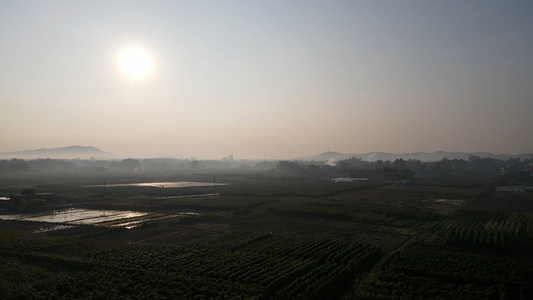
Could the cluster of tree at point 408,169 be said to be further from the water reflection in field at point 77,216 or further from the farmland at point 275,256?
the water reflection in field at point 77,216

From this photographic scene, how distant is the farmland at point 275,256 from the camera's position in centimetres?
1803

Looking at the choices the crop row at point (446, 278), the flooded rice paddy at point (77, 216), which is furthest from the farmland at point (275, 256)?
the flooded rice paddy at point (77, 216)

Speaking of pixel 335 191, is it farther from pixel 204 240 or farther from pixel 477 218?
pixel 204 240

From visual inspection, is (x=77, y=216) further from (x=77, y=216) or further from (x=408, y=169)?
(x=408, y=169)

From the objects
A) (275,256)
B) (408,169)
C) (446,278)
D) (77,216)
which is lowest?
(446,278)

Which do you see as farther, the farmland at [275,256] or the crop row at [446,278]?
the farmland at [275,256]

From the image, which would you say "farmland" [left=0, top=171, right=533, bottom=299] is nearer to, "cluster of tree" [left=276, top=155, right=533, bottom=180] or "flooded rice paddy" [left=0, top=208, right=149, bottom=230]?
"flooded rice paddy" [left=0, top=208, right=149, bottom=230]

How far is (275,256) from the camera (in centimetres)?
2389

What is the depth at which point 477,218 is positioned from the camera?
40125mm

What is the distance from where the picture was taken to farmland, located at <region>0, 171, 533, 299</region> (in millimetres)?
18031

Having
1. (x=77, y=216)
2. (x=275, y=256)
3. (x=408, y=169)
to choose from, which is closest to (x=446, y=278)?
(x=275, y=256)

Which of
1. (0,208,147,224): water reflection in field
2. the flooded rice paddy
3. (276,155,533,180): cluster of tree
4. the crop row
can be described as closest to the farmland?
the crop row

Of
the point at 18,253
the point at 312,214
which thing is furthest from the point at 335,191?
the point at 18,253

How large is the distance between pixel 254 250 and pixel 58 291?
41.3ft
